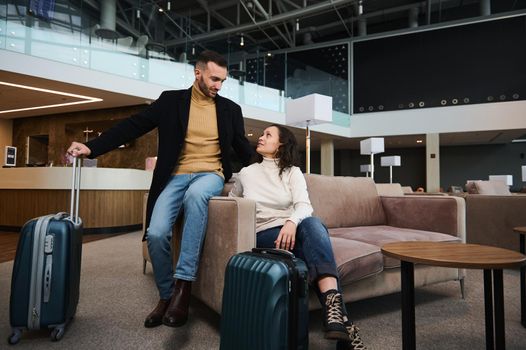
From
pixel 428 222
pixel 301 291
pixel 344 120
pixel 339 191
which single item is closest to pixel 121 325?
pixel 301 291

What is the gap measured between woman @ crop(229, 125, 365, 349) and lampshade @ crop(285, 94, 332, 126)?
2033mm

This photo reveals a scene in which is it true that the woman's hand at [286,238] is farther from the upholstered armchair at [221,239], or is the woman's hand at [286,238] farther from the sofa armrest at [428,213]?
the sofa armrest at [428,213]

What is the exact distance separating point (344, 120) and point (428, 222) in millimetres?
8672

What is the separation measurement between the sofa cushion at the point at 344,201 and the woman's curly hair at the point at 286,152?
0.53 metres

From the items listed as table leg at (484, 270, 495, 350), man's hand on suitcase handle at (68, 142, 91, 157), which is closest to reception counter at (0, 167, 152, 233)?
man's hand on suitcase handle at (68, 142, 91, 157)

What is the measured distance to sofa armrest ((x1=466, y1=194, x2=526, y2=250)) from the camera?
3006mm

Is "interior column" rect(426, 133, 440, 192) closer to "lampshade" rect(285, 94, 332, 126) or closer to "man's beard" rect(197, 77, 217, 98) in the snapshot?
"lampshade" rect(285, 94, 332, 126)

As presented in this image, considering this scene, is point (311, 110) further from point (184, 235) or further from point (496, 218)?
point (184, 235)

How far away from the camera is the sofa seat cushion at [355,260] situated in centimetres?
162

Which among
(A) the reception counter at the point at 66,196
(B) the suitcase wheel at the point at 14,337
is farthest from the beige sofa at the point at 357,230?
(A) the reception counter at the point at 66,196

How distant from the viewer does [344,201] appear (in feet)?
8.21

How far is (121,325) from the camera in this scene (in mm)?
1698

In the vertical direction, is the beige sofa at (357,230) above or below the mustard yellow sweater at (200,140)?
below

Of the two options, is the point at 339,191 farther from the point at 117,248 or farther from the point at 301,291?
A: the point at 117,248
